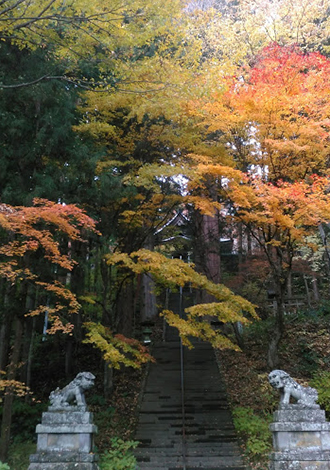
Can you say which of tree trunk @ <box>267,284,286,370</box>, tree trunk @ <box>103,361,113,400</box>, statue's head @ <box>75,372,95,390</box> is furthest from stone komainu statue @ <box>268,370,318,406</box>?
tree trunk @ <box>103,361,113,400</box>

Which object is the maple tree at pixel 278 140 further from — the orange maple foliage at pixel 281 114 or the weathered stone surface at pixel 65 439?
the weathered stone surface at pixel 65 439

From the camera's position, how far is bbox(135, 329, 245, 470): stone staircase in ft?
28.7

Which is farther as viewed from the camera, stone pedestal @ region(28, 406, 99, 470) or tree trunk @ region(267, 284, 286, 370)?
tree trunk @ region(267, 284, 286, 370)

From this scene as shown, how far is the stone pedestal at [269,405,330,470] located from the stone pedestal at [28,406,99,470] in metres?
3.36

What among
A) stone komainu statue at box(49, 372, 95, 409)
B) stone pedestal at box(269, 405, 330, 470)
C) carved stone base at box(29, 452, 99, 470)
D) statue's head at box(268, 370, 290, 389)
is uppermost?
statue's head at box(268, 370, 290, 389)

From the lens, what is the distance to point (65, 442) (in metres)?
7.27

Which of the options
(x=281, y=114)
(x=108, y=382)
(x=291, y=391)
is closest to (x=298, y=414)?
(x=291, y=391)

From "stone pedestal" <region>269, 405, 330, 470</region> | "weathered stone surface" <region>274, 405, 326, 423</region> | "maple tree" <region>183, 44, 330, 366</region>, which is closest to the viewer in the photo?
"stone pedestal" <region>269, 405, 330, 470</region>

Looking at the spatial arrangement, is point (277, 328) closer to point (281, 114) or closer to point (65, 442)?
point (281, 114)

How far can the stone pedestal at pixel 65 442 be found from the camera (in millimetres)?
7094

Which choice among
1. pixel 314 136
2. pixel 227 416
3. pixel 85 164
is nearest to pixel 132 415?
pixel 227 416

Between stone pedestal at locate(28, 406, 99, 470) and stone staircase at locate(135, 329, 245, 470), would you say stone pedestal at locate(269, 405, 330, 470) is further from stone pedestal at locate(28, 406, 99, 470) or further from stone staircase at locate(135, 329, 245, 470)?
stone pedestal at locate(28, 406, 99, 470)

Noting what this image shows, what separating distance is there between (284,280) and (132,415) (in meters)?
5.62

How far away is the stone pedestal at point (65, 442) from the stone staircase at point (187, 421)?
1.96m
